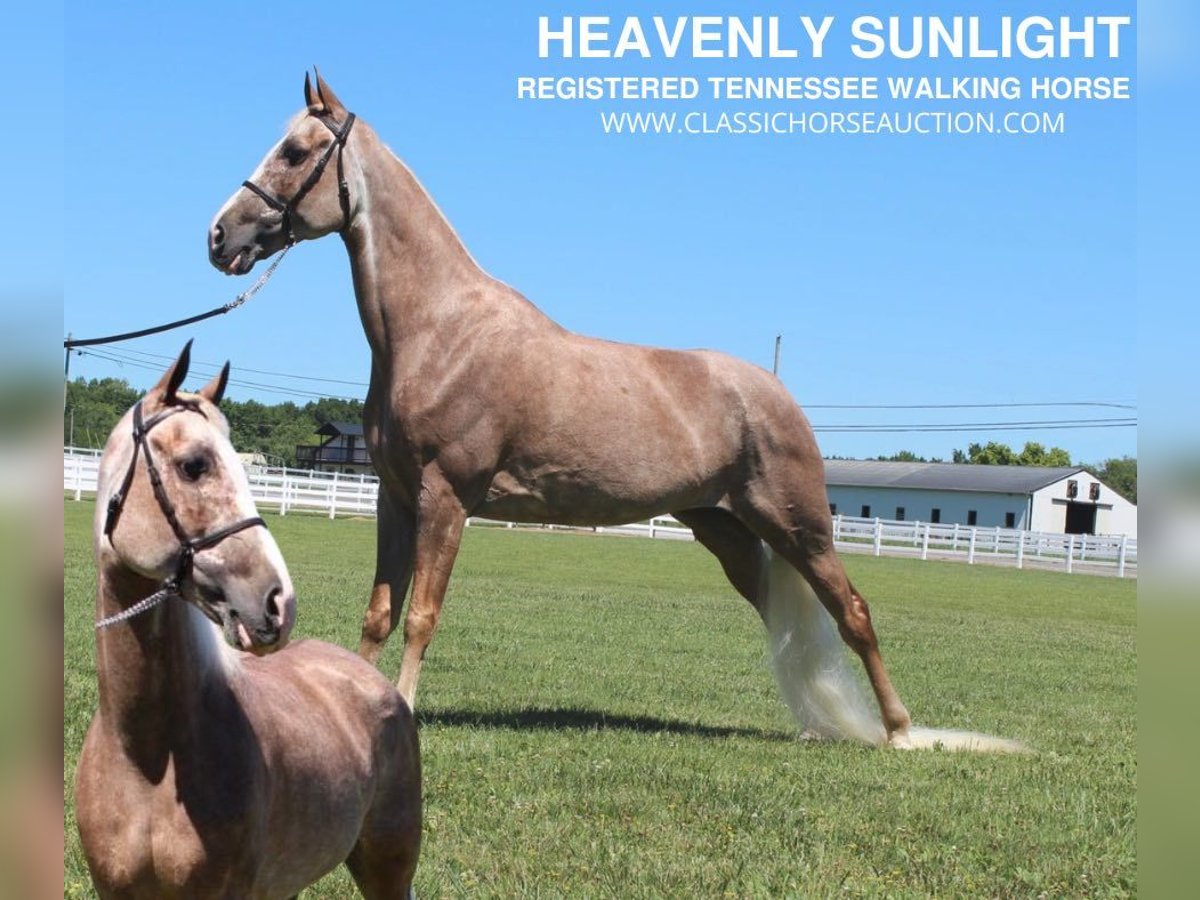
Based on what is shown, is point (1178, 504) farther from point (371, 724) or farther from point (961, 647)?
point (961, 647)

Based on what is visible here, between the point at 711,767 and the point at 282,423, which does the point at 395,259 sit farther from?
the point at 282,423

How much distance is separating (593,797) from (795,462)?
2688mm

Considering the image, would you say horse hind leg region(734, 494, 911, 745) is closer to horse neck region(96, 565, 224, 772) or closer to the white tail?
the white tail

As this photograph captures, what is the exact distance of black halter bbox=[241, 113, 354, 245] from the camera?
6316mm

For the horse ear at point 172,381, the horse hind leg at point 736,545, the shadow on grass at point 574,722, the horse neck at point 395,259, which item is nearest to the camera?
the horse ear at point 172,381

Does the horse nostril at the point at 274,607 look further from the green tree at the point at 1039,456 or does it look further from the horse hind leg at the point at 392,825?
the green tree at the point at 1039,456

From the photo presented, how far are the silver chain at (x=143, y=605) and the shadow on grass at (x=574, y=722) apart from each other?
4618 mm

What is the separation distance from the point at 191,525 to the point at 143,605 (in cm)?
21

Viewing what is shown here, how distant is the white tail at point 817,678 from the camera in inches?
310

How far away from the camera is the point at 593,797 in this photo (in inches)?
227

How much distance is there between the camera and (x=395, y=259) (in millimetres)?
6832

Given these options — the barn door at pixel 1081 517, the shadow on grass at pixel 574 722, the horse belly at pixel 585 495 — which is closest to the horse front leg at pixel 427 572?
the horse belly at pixel 585 495

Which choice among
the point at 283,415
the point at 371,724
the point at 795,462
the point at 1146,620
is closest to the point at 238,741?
the point at 371,724

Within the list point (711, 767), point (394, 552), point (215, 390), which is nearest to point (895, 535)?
point (711, 767)
